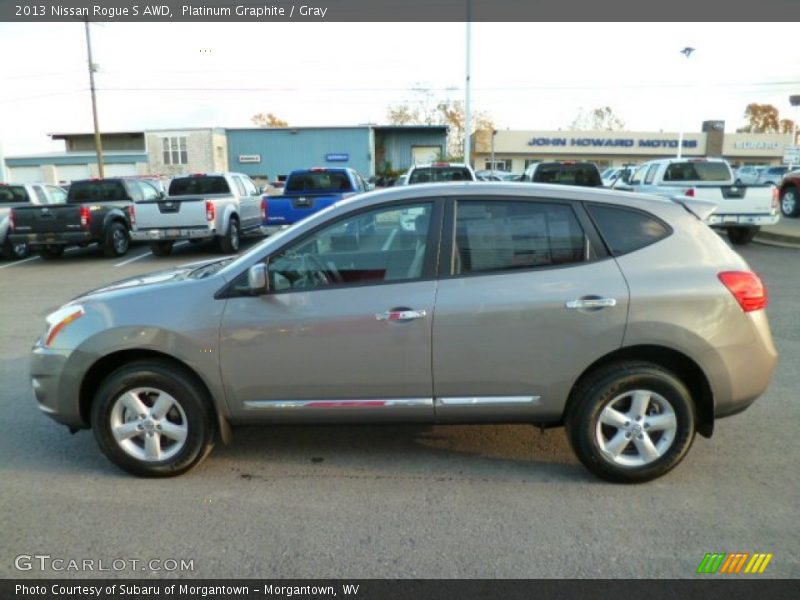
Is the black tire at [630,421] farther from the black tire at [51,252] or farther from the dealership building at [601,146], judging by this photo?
the dealership building at [601,146]

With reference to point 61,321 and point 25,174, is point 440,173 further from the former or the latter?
point 25,174

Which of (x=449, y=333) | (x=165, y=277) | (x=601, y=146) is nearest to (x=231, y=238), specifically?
(x=165, y=277)

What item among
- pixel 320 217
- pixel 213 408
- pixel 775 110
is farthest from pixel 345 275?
pixel 775 110

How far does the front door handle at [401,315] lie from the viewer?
3.43 meters

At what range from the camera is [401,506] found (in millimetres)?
3381

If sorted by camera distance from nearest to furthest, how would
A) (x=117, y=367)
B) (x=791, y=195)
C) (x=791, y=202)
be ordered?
1. (x=117, y=367)
2. (x=791, y=195)
3. (x=791, y=202)

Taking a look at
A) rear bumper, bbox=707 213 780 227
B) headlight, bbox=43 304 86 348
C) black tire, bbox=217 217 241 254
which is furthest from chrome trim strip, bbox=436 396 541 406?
black tire, bbox=217 217 241 254

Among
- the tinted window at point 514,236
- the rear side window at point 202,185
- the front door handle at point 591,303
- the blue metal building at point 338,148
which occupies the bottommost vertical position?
the front door handle at point 591,303

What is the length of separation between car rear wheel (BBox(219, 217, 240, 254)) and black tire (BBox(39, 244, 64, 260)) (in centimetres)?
386

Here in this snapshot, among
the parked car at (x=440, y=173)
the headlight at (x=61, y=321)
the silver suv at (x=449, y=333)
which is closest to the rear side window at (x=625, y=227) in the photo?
the silver suv at (x=449, y=333)

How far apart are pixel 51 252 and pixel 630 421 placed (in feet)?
50.6

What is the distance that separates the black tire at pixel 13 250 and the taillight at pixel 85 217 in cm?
183

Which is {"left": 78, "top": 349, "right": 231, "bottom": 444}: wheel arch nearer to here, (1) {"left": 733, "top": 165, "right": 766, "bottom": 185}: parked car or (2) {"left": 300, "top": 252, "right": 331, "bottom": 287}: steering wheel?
(2) {"left": 300, "top": 252, "right": 331, "bottom": 287}: steering wheel

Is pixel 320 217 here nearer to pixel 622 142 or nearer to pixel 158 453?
pixel 158 453
